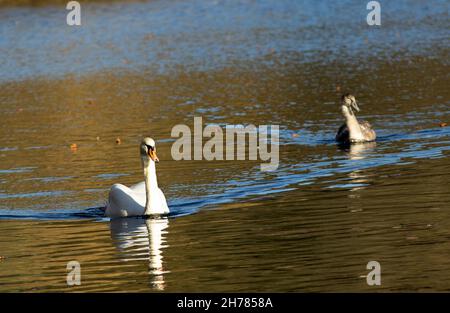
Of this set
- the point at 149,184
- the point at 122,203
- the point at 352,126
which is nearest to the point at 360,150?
the point at 352,126

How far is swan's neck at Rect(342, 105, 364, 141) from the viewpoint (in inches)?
914

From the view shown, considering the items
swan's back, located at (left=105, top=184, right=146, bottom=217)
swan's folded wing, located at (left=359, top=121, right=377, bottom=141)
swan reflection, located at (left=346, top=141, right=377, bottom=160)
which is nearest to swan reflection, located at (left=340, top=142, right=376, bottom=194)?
swan reflection, located at (left=346, top=141, right=377, bottom=160)

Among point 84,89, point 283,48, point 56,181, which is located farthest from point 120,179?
point 283,48

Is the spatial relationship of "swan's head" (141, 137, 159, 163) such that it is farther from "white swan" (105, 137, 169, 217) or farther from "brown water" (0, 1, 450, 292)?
"brown water" (0, 1, 450, 292)

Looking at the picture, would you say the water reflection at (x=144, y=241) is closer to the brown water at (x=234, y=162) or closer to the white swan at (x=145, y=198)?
the brown water at (x=234, y=162)

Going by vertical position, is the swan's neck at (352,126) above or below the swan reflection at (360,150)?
above

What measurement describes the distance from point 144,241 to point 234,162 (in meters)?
6.34

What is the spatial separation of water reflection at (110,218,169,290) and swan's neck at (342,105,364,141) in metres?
6.97

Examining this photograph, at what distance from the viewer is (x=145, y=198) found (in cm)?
1828

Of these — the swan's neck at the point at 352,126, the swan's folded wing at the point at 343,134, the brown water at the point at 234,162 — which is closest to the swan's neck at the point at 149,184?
the brown water at the point at 234,162

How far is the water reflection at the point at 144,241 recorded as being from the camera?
1354 cm

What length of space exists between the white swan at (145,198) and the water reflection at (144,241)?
200 millimetres

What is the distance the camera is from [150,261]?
14.1m

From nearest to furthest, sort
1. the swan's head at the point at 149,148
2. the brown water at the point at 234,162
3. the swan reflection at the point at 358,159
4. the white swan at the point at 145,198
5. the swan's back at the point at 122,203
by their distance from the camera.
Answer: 1. the brown water at the point at 234,162
2. the white swan at the point at 145,198
3. the swan's back at the point at 122,203
4. the swan's head at the point at 149,148
5. the swan reflection at the point at 358,159
